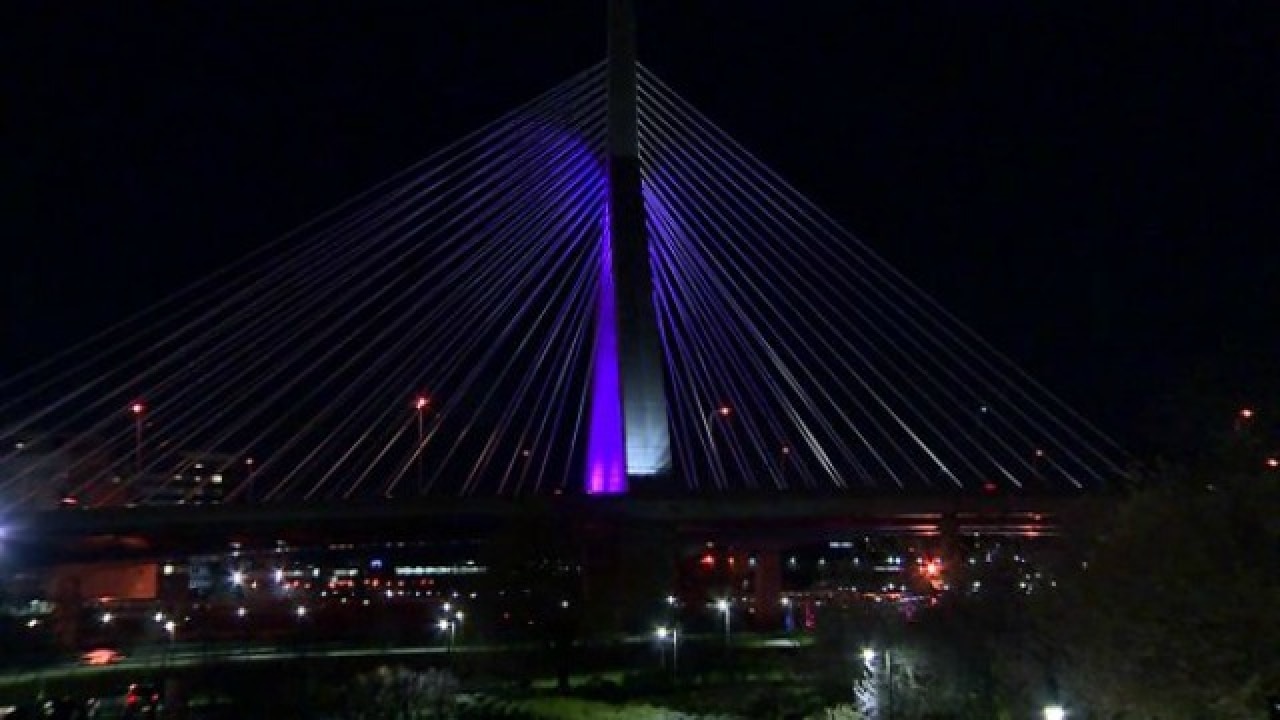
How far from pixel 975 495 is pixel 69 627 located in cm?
2997

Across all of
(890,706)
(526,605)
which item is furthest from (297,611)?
(890,706)

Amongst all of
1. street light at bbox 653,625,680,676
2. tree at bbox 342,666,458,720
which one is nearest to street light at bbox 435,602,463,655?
street light at bbox 653,625,680,676

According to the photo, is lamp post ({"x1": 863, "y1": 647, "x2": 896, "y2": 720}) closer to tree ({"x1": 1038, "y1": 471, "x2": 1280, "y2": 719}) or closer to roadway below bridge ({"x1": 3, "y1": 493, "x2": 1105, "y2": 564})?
tree ({"x1": 1038, "y1": 471, "x2": 1280, "y2": 719})

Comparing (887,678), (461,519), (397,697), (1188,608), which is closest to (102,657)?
(461,519)

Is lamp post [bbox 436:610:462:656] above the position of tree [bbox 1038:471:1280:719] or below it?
above

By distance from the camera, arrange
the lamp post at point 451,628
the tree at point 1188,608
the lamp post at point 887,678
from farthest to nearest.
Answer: the lamp post at point 451,628 < the lamp post at point 887,678 < the tree at point 1188,608

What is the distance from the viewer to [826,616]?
1184 inches

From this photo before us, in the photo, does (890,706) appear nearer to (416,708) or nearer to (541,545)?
(416,708)

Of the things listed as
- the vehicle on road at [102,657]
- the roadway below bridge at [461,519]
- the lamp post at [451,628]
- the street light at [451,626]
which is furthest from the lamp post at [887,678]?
the vehicle on road at [102,657]

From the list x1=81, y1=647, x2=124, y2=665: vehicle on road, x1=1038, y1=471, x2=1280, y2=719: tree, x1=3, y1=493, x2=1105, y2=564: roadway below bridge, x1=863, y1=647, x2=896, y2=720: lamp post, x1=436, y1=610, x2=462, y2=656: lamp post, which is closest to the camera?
x1=1038, y1=471, x2=1280, y2=719: tree

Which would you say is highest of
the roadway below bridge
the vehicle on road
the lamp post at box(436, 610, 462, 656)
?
the roadway below bridge

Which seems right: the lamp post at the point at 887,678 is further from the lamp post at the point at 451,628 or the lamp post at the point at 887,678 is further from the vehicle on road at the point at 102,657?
the vehicle on road at the point at 102,657

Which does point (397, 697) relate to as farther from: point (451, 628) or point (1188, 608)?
point (451, 628)

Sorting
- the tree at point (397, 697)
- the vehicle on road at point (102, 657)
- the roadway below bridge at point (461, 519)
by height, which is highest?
the roadway below bridge at point (461, 519)
